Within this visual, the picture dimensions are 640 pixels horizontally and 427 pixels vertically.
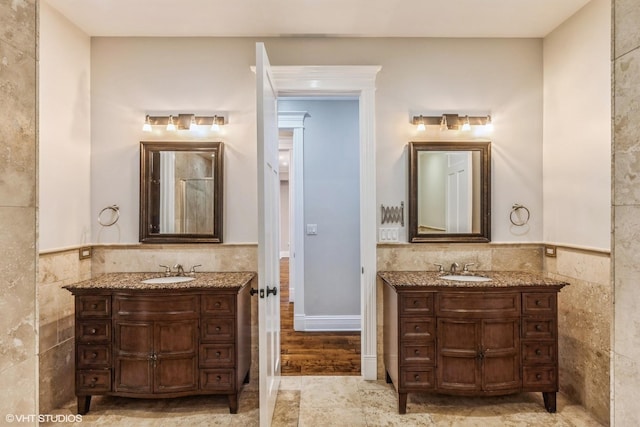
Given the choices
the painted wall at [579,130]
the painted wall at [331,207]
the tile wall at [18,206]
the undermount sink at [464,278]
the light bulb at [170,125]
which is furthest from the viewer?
the painted wall at [331,207]

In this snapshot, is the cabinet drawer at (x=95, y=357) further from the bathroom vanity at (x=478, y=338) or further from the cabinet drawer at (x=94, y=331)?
the bathroom vanity at (x=478, y=338)

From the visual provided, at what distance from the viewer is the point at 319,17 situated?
2.54 metres

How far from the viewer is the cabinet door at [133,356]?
7.52 ft

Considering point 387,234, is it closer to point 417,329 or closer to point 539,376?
point 417,329

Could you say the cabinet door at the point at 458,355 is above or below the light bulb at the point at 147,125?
below

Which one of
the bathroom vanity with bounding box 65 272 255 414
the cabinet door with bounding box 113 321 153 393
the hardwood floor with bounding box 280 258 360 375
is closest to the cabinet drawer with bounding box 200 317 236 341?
the bathroom vanity with bounding box 65 272 255 414

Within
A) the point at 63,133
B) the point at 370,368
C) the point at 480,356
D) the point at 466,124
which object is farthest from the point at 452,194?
the point at 63,133

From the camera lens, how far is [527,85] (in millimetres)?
2846

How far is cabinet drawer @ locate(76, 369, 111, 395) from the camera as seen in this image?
2.30m

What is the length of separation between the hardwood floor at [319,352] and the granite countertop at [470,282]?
98cm

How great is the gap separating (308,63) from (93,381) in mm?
2741

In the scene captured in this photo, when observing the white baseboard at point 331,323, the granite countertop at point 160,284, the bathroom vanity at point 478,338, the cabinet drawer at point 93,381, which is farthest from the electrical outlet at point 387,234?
the cabinet drawer at point 93,381

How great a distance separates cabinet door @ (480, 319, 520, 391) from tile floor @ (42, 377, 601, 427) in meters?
0.24

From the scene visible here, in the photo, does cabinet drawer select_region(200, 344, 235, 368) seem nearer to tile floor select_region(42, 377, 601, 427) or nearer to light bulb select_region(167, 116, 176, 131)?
tile floor select_region(42, 377, 601, 427)
